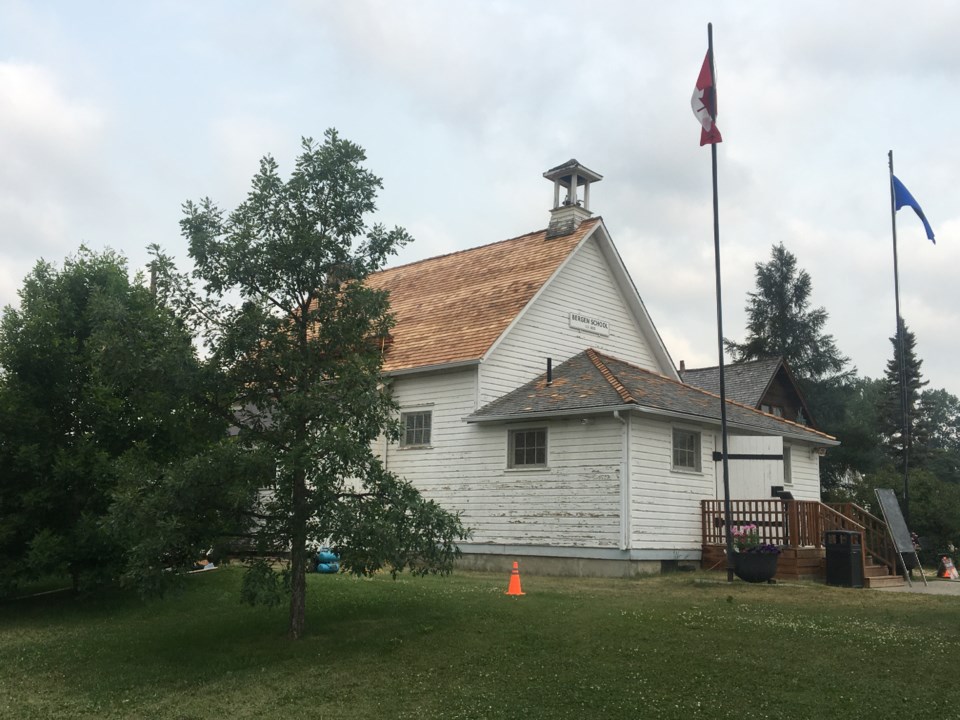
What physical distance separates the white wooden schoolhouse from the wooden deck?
11.3 inches

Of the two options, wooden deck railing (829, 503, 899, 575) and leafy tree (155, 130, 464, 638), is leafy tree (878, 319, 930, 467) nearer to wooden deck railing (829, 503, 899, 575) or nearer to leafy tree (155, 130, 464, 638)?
wooden deck railing (829, 503, 899, 575)

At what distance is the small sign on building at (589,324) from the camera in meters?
22.9

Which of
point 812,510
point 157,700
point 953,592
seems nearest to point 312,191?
point 157,700

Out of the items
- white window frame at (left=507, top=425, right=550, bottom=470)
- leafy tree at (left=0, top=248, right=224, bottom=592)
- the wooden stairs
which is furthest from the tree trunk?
the wooden stairs

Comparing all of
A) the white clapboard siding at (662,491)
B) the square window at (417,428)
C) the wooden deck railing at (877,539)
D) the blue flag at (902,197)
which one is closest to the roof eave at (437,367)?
the square window at (417,428)

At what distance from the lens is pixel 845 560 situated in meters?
17.3

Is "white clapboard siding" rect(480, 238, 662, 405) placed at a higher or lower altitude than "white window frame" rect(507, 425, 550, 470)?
higher

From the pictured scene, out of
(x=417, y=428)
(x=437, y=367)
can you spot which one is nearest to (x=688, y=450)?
(x=437, y=367)

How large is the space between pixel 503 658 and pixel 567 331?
1279cm

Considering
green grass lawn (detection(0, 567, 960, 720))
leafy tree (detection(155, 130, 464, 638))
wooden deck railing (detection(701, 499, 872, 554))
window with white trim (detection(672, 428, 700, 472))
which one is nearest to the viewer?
green grass lawn (detection(0, 567, 960, 720))

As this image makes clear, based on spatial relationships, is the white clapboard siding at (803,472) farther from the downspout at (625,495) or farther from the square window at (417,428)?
the square window at (417,428)

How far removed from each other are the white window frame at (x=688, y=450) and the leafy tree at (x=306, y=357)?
840 centimetres

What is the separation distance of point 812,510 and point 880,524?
2.60 m

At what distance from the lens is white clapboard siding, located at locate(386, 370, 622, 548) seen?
728 inches
